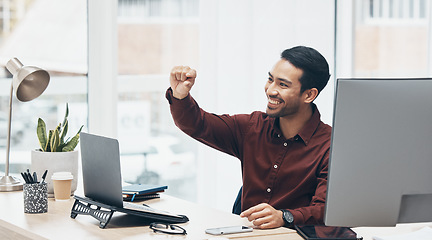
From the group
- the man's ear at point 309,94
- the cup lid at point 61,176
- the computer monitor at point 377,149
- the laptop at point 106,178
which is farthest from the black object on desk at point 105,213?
the man's ear at point 309,94

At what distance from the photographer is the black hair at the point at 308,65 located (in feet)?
7.22

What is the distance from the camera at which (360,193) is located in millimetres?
1417

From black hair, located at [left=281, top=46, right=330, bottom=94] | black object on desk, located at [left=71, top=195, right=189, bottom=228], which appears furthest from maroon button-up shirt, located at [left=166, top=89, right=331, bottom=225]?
black object on desk, located at [left=71, top=195, right=189, bottom=228]

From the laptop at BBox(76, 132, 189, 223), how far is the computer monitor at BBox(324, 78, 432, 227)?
565 mm

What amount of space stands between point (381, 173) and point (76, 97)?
83.1 inches

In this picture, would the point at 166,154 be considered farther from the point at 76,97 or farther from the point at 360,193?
the point at 360,193

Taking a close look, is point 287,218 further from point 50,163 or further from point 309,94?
point 50,163

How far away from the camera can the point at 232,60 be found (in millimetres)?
3285

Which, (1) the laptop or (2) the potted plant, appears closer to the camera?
(1) the laptop

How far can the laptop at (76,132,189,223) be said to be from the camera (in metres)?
1.76

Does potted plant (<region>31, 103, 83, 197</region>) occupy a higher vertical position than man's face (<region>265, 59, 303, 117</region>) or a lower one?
lower

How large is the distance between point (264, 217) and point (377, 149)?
48 cm

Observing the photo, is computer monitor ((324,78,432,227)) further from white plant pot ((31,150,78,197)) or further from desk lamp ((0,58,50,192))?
desk lamp ((0,58,50,192))

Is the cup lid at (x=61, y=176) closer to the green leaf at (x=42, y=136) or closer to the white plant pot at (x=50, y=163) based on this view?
the white plant pot at (x=50, y=163)
